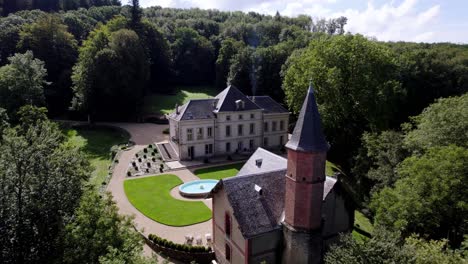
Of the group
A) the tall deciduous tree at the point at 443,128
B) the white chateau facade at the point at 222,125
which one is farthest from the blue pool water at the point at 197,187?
the tall deciduous tree at the point at 443,128

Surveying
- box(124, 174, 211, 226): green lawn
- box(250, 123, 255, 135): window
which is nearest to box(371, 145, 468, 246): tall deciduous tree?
box(124, 174, 211, 226): green lawn

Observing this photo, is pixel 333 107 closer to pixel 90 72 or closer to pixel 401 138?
pixel 401 138

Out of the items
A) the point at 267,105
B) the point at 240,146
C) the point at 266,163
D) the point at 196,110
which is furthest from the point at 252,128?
the point at 266,163

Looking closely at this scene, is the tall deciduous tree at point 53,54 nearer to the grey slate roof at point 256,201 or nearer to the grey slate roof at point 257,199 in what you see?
the grey slate roof at point 257,199

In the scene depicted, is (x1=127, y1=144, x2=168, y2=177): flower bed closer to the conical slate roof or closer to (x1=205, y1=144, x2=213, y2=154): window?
(x1=205, y1=144, x2=213, y2=154): window

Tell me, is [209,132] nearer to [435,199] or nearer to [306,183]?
[306,183]

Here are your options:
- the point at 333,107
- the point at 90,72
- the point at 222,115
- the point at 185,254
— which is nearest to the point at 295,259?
the point at 185,254
